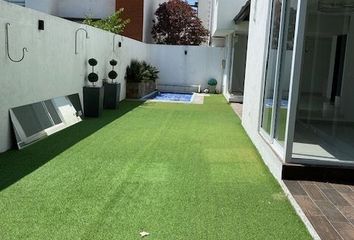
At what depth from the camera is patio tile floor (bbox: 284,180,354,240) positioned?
3.82 metres

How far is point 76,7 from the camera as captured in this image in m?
22.1

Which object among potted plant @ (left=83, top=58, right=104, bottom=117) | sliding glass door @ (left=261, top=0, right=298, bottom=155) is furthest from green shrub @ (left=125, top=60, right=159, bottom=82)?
sliding glass door @ (left=261, top=0, right=298, bottom=155)

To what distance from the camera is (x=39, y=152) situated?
6586 mm

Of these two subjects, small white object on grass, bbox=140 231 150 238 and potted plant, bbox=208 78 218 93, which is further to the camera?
potted plant, bbox=208 78 218 93

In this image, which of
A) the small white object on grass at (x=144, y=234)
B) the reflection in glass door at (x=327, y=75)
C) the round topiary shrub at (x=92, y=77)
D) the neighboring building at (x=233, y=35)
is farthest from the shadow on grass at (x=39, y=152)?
the neighboring building at (x=233, y=35)

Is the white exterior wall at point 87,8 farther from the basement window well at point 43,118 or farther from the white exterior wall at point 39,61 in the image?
the basement window well at point 43,118

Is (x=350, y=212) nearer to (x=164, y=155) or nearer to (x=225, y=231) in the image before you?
(x=225, y=231)

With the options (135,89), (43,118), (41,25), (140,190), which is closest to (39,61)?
(41,25)

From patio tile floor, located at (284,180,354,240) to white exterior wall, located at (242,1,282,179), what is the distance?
2.62 feet

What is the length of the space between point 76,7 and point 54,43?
47.8 ft

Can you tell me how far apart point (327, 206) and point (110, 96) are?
346 inches

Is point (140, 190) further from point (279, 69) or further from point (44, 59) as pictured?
point (44, 59)

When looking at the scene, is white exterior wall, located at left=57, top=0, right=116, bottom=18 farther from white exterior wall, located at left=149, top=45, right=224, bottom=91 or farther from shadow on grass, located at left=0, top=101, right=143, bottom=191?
shadow on grass, located at left=0, top=101, right=143, bottom=191

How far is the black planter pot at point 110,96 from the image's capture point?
12266 millimetres
